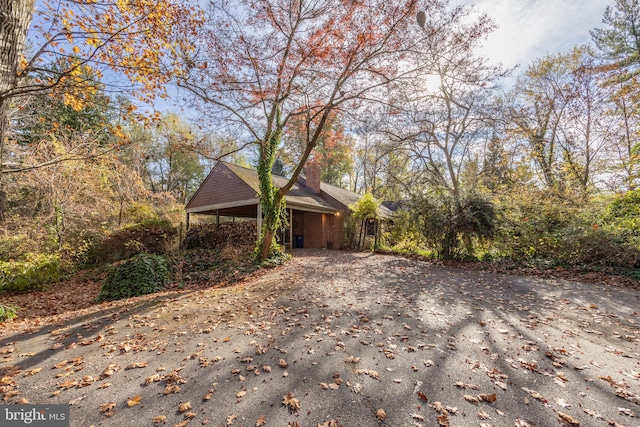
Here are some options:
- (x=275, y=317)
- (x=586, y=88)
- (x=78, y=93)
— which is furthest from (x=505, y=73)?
(x=78, y=93)

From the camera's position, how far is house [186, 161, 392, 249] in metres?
14.0

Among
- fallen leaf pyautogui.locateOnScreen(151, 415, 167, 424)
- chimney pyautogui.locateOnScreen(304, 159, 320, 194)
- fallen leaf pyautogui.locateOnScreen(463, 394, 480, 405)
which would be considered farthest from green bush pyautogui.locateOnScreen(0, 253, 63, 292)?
chimney pyautogui.locateOnScreen(304, 159, 320, 194)

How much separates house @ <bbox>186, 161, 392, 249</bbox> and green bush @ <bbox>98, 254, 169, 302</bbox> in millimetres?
5734

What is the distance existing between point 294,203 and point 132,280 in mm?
7938

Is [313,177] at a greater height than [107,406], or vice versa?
[313,177]

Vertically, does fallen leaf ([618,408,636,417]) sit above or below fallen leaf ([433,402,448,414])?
below

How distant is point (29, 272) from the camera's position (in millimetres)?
8195

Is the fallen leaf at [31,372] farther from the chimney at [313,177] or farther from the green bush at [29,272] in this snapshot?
the chimney at [313,177]

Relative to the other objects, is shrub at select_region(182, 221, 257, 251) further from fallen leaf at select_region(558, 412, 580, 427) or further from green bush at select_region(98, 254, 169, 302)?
fallen leaf at select_region(558, 412, 580, 427)

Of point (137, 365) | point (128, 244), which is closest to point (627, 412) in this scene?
point (137, 365)

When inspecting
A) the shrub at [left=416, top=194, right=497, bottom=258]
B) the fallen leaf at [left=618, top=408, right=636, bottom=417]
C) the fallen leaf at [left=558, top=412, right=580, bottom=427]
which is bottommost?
the fallen leaf at [left=618, top=408, right=636, bottom=417]

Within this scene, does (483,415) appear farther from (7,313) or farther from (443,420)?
(7,313)

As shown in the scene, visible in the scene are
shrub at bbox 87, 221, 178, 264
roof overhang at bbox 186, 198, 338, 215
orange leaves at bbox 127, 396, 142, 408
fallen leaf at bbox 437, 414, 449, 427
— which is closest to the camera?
fallen leaf at bbox 437, 414, 449, 427

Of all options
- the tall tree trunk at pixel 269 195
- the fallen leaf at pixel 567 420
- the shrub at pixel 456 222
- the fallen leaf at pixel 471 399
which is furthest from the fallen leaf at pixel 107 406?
the shrub at pixel 456 222
